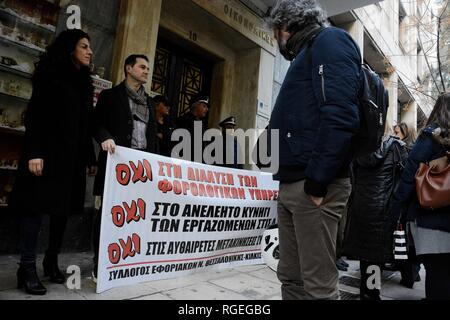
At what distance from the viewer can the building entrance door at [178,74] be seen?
616 cm

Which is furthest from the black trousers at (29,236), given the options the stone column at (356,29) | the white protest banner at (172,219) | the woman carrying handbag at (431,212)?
the stone column at (356,29)

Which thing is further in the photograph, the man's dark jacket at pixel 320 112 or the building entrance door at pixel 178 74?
the building entrance door at pixel 178 74

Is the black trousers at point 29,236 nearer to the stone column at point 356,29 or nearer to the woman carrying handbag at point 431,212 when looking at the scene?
the woman carrying handbag at point 431,212

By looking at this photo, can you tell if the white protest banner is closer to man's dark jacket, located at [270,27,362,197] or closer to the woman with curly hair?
the woman with curly hair

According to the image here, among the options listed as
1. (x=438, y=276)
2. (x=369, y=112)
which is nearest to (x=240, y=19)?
(x=369, y=112)

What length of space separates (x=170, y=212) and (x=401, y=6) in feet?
51.0

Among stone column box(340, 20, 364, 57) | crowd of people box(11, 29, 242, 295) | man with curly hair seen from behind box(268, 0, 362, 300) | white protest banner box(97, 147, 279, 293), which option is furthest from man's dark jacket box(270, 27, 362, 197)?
stone column box(340, 20, 364, 57)

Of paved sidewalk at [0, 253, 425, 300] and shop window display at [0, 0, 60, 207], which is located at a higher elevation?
shop window display at [0, 0, 60, 207]

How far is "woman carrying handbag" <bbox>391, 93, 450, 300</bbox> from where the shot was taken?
2.28m

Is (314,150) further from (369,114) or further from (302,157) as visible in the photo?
(369,114)

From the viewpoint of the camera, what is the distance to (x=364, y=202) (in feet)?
11.6

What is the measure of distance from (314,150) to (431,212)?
1360 millimetres

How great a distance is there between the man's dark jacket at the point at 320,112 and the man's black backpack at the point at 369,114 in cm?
8

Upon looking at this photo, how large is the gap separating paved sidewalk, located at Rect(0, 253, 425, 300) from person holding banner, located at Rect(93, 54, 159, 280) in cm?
43
